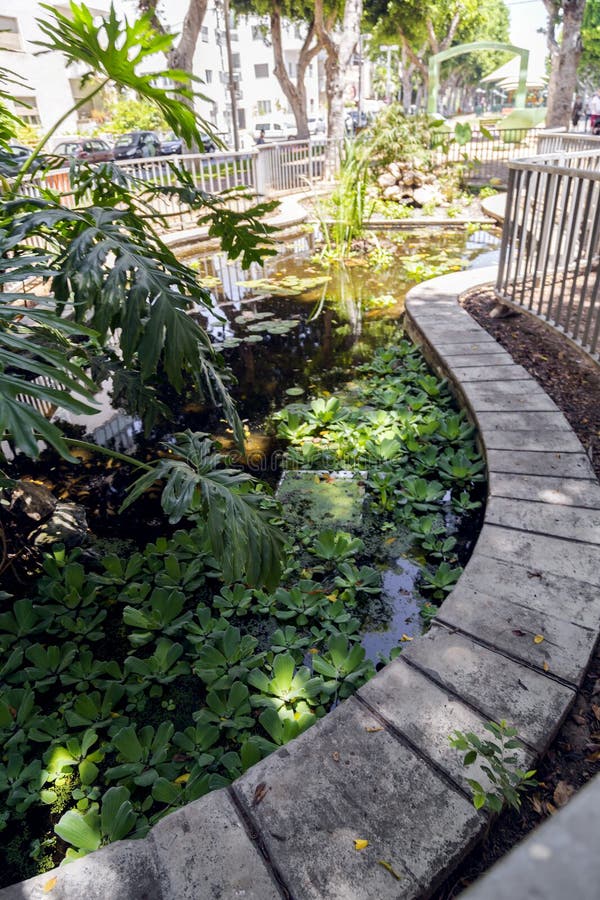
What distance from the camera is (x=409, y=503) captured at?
101 inches

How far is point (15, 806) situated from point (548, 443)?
2.30 m

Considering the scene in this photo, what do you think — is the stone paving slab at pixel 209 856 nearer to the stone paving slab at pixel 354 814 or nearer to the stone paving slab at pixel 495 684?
the stone paving slab at pixel 354 814

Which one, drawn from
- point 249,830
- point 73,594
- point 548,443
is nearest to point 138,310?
point 73,594

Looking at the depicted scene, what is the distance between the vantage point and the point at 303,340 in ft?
14.7

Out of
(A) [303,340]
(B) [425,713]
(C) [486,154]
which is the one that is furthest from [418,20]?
(B) [425,713]

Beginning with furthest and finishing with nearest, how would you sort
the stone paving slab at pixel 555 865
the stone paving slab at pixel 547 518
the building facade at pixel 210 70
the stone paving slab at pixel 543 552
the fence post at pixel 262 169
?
the building facade at pixel 210 70, the fence post at pixel 262 169, the stone paving slab at pixel 547 518, the stone paving slab at pixel 543 552, the stone paving slab at pixel 555 865

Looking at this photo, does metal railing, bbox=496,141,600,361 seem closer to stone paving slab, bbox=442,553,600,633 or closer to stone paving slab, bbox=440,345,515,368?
stone paving slab, bbox=440,345,515,368

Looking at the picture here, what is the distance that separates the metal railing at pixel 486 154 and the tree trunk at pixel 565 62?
81cm

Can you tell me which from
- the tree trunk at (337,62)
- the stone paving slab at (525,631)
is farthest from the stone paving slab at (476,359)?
the tree trunk at (337,62)

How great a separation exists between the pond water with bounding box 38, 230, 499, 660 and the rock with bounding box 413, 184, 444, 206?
1.94 metres

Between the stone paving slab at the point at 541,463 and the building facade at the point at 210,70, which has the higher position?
the building facade at the point at 210,70

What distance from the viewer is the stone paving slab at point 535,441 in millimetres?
2523

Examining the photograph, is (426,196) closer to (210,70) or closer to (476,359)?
(476,359)

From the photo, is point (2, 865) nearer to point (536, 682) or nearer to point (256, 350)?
point (536, 682)
